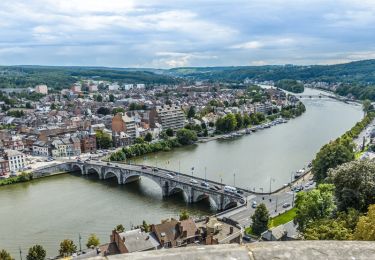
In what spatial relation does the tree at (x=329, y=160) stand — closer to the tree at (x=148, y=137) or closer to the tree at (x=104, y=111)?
the tree at (x=148, y=137)

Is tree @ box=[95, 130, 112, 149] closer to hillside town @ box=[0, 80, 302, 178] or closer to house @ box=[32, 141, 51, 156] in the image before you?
hillside town @ box=[0, 80, 302, 178]

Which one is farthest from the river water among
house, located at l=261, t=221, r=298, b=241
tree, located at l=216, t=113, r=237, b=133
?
house, located at l=261, t=221, r=298, b=241

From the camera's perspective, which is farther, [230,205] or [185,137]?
[185,137]

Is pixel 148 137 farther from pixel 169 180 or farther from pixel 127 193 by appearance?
pixel 169 180

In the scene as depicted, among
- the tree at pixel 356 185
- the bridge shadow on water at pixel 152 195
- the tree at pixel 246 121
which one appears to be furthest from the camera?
the tree at pixel 246 121

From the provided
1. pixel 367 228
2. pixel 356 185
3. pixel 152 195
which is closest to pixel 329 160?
pixel 356 185

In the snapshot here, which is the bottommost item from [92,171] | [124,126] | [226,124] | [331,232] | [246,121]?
[92,171]

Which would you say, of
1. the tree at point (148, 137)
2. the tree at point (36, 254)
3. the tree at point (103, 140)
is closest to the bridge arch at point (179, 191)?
the tree at point (36, 254)
